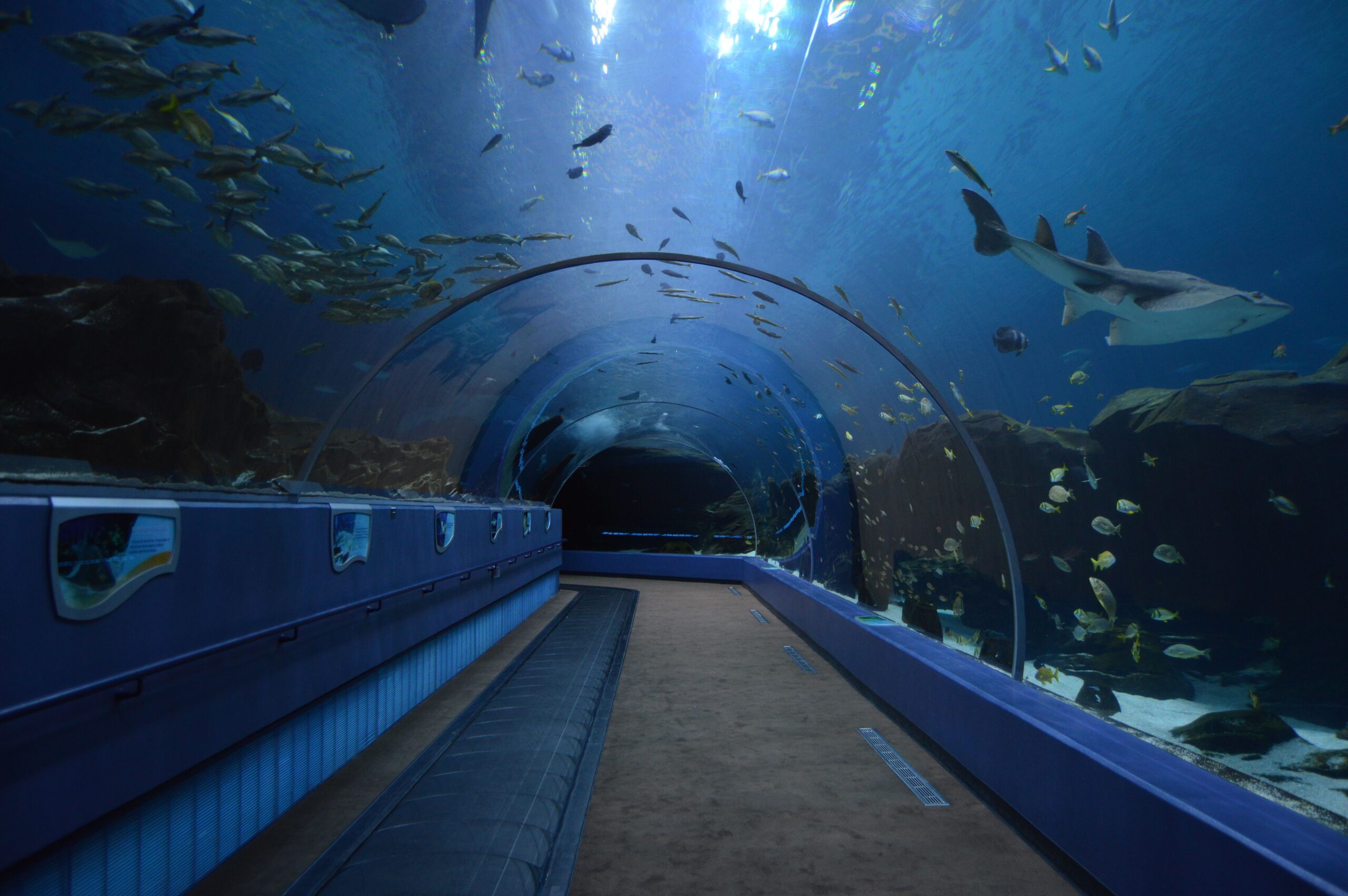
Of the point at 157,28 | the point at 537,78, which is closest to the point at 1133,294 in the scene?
the point at 537,78

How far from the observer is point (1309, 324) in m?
4.04

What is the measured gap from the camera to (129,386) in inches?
168

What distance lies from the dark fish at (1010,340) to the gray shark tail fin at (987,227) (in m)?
1.26

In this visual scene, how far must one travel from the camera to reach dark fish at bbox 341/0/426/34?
4656mm

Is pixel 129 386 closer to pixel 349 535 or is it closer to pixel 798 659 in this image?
pixel 349 535

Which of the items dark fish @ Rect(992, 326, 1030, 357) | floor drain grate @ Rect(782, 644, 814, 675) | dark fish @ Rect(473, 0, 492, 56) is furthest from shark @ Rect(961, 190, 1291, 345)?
floor drain grate @ Rect(782, 644, 814, 675)

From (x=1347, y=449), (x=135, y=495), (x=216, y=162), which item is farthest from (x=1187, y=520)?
(x=216, y=162)

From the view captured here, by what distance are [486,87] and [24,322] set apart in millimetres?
3642

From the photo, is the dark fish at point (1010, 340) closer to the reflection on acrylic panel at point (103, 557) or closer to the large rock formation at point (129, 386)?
the reflection on acrylic panel at point (103, 557)

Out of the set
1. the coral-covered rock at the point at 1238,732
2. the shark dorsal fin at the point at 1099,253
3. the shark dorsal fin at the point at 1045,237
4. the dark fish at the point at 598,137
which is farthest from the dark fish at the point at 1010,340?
the dark fish at the point at 598,137

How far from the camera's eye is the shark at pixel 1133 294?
3.70m

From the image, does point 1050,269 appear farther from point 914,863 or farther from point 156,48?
point 156,48

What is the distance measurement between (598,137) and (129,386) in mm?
4002

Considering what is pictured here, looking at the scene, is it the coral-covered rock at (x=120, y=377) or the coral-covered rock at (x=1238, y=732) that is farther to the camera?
the coral-covered rock at (x=1238, y=732)
